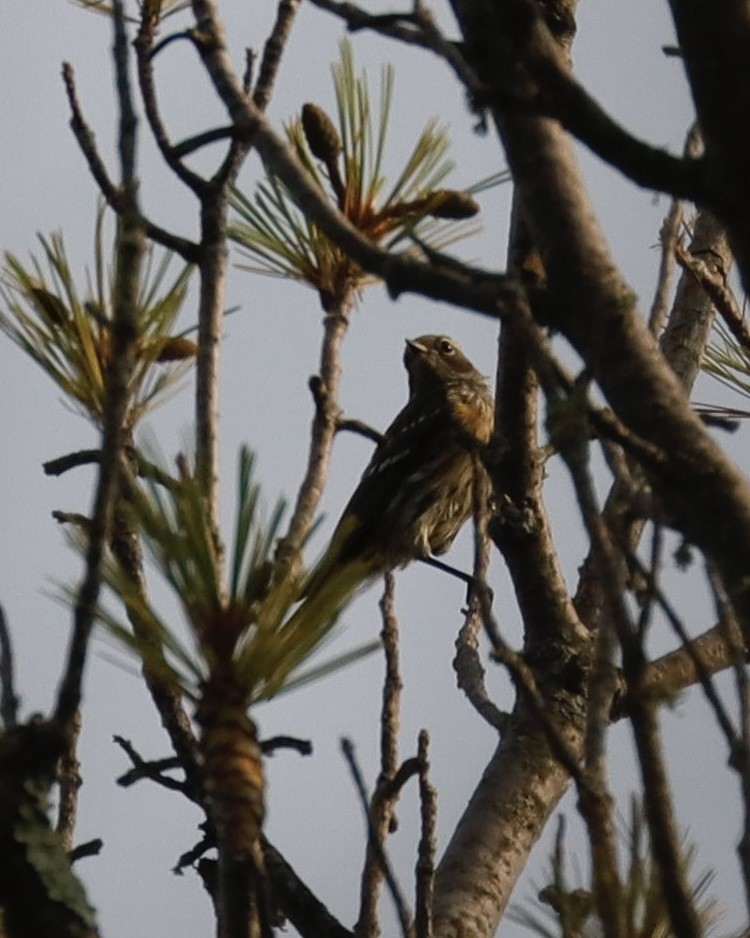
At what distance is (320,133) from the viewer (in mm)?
3693

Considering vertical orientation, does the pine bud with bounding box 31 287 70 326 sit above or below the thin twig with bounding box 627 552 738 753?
above

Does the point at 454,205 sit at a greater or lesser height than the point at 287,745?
greater

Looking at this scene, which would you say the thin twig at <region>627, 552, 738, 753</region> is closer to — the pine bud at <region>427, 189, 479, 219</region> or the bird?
the pine bud at <region>427, 189, 479, 219</region>

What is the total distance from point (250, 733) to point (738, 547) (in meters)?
0.59

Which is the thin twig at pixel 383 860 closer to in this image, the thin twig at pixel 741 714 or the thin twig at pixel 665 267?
the thin twig at pixel 741 714

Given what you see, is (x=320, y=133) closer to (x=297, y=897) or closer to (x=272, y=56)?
(x=272, y=56)

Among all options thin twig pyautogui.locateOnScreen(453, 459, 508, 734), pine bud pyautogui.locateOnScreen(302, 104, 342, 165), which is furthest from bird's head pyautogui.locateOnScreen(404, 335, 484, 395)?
pine bud pyautogui.locateOnScreen(302, 104, 342, 165)

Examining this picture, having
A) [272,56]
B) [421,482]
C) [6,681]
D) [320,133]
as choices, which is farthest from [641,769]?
[421,482]

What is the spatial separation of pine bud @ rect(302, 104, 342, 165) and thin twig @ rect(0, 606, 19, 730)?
5.91ft

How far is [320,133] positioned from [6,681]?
192cm

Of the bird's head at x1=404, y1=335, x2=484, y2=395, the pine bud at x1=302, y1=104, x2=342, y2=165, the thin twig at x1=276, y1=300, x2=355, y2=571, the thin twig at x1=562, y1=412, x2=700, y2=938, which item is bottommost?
the thin twig at x1=562, y1=412, x2=700, y2=938

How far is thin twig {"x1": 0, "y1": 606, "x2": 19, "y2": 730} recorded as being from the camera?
77.5 inches

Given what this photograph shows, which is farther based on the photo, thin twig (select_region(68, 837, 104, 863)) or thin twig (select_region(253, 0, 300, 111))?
thin twig (select_region(253, 0, 300, 111))

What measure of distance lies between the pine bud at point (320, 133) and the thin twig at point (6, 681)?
1.80 metres
